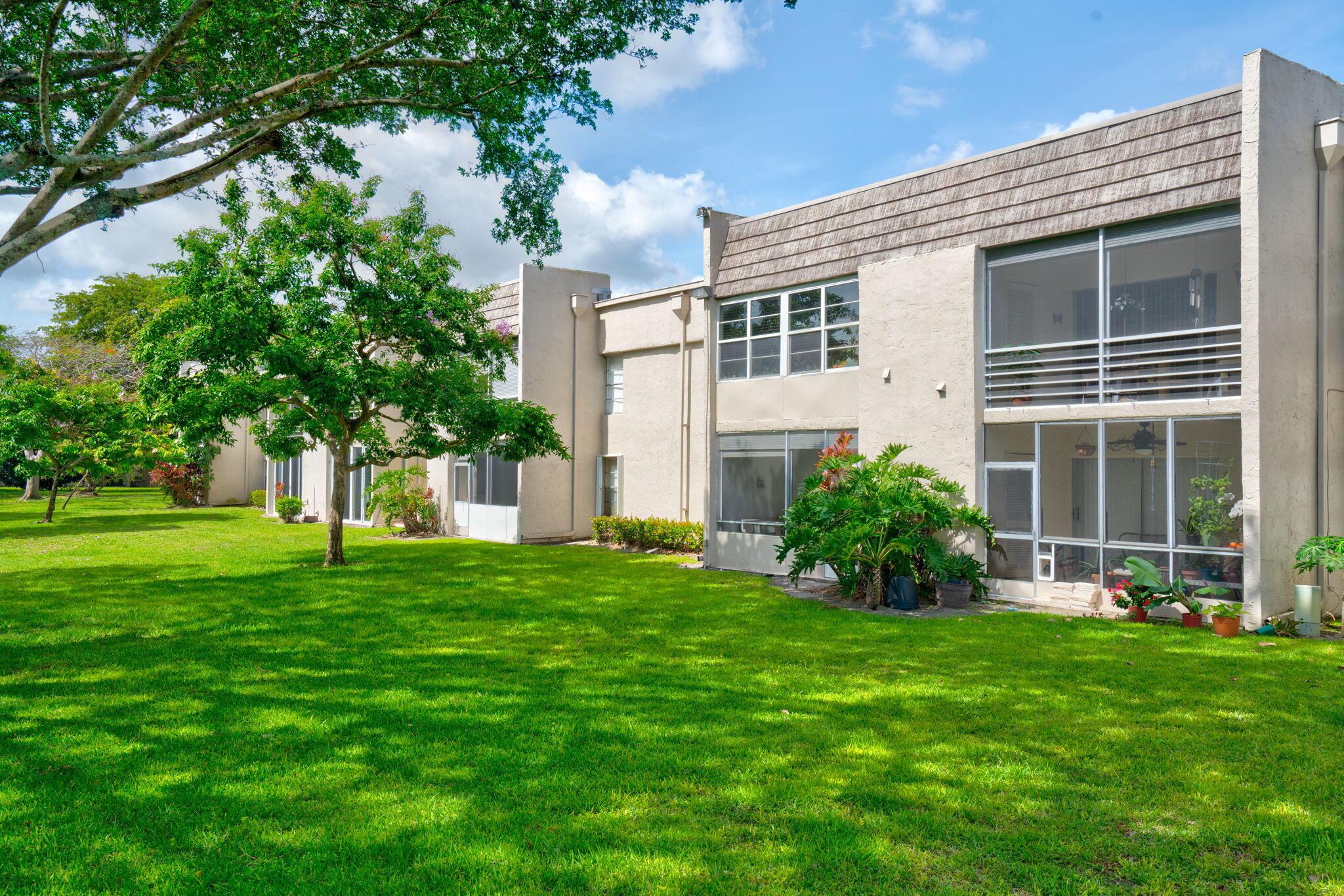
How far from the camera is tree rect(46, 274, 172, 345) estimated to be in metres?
45.9

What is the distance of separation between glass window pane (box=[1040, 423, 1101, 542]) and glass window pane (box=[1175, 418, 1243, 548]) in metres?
1.08

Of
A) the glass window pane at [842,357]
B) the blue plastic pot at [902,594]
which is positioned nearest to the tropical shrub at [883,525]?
the blue plastic pot at [902,594]

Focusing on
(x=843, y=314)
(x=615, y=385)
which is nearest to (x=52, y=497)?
(x=615, y=385)

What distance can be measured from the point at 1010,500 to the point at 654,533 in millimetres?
9181

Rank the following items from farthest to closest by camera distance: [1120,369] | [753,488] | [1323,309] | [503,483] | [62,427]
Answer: [62,427], [503,483], [753,488], [1120,369], [1323,309]

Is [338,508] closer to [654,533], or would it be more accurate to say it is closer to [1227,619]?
[654,533]

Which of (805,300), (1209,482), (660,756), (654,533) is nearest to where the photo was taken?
(660,756)

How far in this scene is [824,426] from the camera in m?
15.1

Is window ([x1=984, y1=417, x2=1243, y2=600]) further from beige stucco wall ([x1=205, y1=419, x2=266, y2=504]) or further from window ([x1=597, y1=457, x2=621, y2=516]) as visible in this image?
beige stucco wall ([x1=205, y1=419, x2=266, y2=504])

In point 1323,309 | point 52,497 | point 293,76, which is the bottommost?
point 52,497

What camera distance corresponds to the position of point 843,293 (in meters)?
14.9

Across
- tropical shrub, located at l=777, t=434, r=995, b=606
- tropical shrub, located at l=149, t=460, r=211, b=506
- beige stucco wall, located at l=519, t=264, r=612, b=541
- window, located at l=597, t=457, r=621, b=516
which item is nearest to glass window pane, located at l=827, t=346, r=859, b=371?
tropical shrub, located at l=777, t=434, r=995, b=606

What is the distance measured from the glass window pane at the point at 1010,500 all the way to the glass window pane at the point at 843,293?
13.2ft

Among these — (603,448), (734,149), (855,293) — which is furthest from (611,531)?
(734,149)
